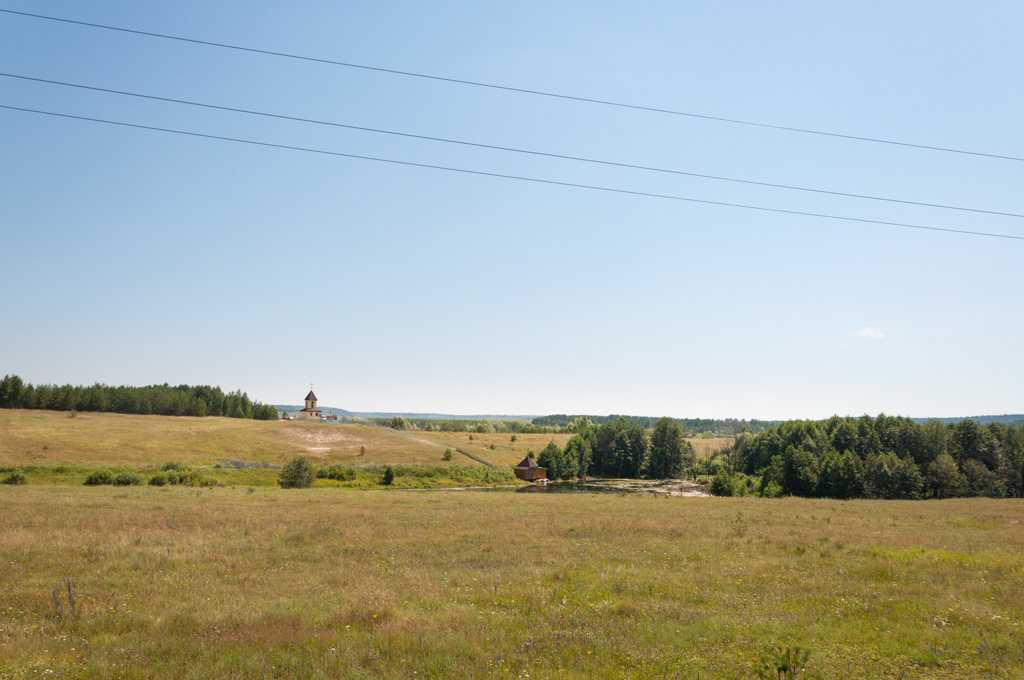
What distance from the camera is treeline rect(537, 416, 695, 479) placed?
11981 centimetres

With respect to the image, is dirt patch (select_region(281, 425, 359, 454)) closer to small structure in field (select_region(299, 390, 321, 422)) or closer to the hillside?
the hillside

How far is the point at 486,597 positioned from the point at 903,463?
82150 millimetres

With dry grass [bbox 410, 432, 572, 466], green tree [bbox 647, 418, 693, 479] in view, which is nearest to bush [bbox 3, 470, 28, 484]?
dry grass [bbox 410, 432, 572, 466]

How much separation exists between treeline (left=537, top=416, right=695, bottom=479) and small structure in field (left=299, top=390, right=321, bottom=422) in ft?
264

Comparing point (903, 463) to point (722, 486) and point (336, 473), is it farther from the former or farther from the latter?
point (336, 473)

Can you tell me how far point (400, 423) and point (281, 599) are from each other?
552 ft

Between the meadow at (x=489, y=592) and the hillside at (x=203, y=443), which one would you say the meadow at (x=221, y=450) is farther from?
the meadow at (x=489, y=592)

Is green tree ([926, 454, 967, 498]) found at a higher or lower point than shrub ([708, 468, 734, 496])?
higher

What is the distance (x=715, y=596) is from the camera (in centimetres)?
1534

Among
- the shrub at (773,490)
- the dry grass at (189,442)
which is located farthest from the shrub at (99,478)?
the shrub at (773,490)

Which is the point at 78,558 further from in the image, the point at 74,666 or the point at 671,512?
the point at 671,512

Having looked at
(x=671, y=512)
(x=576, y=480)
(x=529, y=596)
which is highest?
(x=529, y=596)

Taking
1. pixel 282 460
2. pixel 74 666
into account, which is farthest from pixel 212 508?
pixel 282 460

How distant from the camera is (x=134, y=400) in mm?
144375
